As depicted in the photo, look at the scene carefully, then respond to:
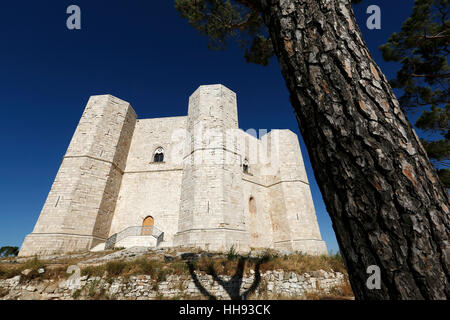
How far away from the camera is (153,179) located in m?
14.3

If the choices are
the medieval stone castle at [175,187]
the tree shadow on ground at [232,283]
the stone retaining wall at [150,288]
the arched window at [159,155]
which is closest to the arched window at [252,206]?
the medieval stone castle at [175,187]

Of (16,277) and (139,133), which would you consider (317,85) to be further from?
(139,133)

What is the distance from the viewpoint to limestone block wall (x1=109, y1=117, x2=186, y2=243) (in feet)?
42.5

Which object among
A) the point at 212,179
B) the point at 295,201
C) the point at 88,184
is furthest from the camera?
the point at 295,201

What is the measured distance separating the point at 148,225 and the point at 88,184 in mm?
4323

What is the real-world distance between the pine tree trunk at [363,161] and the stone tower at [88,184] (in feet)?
42.9

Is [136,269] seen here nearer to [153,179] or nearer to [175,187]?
[175,187]

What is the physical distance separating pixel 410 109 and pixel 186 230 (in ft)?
35.4

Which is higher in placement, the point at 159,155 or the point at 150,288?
the point at 159,155

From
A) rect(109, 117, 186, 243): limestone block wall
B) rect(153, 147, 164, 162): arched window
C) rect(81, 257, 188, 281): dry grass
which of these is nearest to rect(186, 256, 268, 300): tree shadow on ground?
rect(81, 257, 188, 281): dry grass

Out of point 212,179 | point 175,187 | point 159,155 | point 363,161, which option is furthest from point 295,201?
point 363,161

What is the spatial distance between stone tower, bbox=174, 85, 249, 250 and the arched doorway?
2265 mm

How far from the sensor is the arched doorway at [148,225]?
1214 centimetres

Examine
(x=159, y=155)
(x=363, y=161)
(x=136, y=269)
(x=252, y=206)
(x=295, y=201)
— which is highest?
(x=159, y=155)
